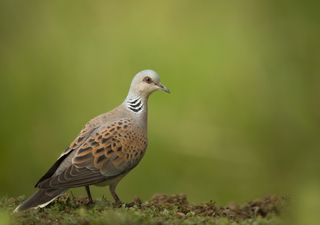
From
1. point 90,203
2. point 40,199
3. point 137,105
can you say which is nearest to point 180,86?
point 137,105

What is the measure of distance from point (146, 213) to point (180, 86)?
492 centimetres

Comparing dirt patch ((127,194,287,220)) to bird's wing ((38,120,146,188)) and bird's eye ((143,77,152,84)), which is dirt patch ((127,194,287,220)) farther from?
bird's eye ((143,77,152,84))

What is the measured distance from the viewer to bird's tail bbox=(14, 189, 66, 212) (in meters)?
6.89

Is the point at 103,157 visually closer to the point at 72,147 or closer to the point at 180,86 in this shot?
the point at 72,147

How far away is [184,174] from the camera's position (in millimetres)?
11117

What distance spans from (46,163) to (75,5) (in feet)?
9.45

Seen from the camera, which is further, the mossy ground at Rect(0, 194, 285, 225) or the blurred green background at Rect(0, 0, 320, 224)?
the blurred green background at Rect(0, 0, 320, 224)

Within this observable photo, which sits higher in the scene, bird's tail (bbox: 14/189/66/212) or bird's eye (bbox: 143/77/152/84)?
bird's eye (bbox: 143/77/152/84)

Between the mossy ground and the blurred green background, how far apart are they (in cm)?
289

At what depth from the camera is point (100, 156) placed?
7543 mm

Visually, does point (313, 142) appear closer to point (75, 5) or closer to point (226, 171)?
point (226, 171)

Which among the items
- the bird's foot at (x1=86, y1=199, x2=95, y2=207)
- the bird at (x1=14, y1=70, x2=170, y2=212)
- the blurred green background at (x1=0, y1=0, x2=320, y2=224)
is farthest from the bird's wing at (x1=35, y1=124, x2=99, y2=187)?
the blurred green background at (x1=0, y1=0, x2=320, y2=224)

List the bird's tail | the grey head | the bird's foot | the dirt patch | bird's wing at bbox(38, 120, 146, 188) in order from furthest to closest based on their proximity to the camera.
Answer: the grey head, the bird's foot, bird's wing at bbox(38, 120, 146, 188), the dirt patch, the bird's tail

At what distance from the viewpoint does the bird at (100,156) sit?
715cm
